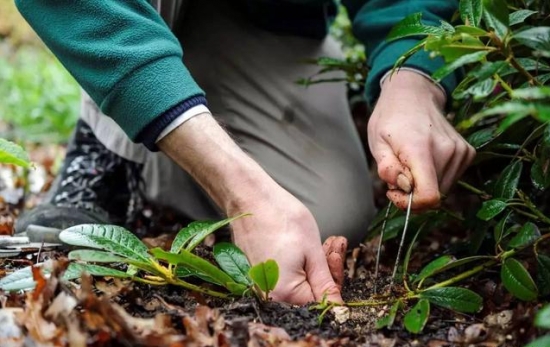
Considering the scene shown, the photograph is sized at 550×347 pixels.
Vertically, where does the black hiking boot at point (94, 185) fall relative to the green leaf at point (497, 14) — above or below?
below

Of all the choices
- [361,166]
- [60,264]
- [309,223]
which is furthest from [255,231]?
[361,166]

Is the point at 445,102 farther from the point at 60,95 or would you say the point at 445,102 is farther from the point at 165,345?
the point at 60,95

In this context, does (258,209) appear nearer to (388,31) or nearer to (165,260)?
(165,260)

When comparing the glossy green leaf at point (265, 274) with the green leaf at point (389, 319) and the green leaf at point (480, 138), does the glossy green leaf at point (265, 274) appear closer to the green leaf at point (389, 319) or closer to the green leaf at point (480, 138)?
the green leaf at point (389, 319)

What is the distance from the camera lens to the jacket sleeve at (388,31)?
1601 millimetres

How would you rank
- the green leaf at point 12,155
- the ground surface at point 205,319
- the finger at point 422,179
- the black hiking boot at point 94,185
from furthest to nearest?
the black hiking boot at point 94,185
the finger at point 422,179
the green leaf at point 12,155
the ground surface at point 205,319

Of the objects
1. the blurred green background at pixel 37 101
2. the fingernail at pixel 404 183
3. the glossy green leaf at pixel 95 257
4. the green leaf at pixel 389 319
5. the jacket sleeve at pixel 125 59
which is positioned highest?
the jacket sleeve at pixel 125 59

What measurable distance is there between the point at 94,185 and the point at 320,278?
1.00 meters

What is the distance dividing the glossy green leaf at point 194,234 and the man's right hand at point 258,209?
0.28 feet

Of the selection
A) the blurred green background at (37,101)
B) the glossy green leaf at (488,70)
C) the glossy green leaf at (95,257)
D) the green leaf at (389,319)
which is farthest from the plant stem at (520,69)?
the blurred green background at (37,101)

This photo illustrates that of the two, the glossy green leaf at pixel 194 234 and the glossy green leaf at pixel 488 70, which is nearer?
the glossy green leaf at pixel 488 70

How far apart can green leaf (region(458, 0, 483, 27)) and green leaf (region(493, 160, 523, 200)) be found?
11.3 inches

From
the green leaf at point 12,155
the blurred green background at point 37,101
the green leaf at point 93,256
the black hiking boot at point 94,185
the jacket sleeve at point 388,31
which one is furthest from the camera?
the blurred green background at point 37,101

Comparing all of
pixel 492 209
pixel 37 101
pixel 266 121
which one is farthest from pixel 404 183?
pixel 37 101
